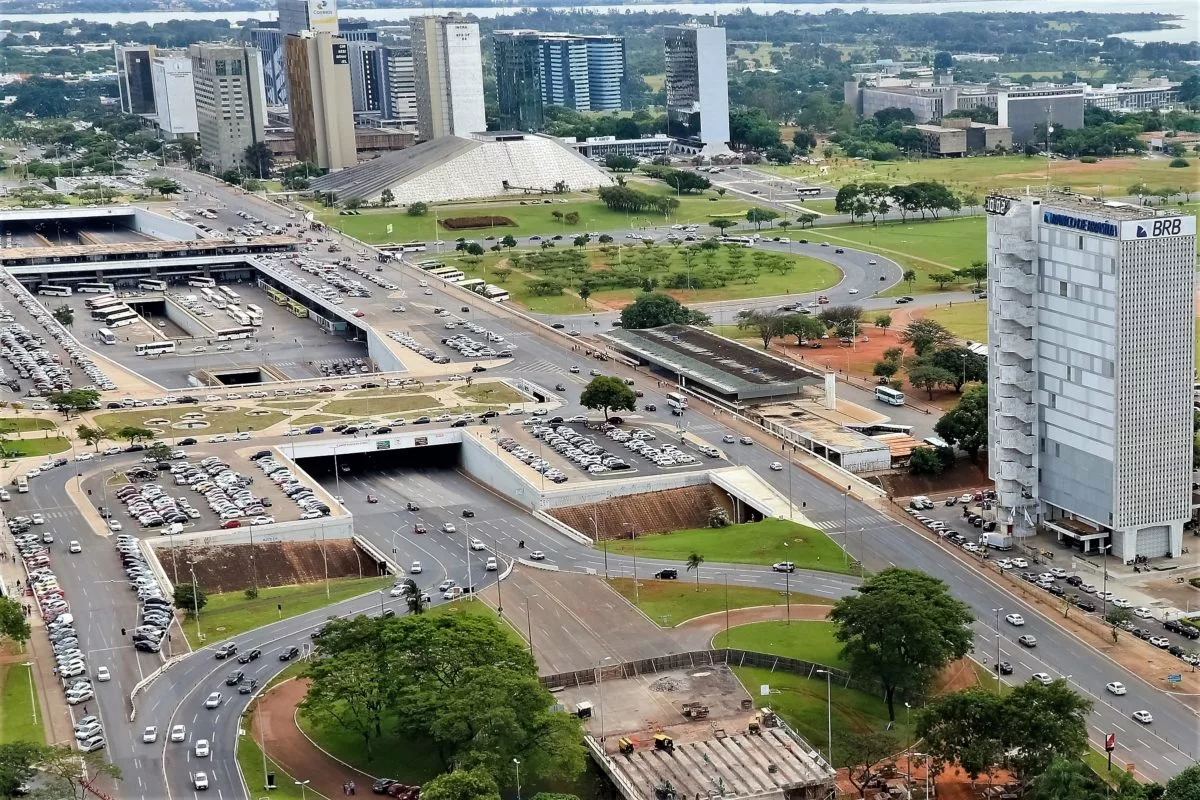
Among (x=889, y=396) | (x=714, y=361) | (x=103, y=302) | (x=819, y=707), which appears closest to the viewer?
(x=819, y=707)

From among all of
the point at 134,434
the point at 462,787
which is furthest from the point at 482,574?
the point at 134,434

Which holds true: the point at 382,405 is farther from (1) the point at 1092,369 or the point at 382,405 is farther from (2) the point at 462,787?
(2) the point at 462,787

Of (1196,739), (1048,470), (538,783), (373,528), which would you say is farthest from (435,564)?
(1196,739)

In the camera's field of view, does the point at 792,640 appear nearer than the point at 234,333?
Yes

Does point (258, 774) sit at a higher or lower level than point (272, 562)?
lower

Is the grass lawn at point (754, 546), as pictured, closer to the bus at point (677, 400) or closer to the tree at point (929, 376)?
the bus at point (677, 400)

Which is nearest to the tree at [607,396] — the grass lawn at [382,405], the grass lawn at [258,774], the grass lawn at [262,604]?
the grass lawn at [382,405]

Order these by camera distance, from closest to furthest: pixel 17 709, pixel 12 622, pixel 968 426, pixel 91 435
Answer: pixel 17 709
pixel 12 622
pixel 968 426
pixel 91 435

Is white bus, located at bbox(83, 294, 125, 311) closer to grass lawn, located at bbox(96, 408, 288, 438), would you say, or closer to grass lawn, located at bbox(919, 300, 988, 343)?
grass lawn, located at bbox(96, 408, 288, 438)

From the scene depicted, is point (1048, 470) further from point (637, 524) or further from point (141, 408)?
point (141, 408)
